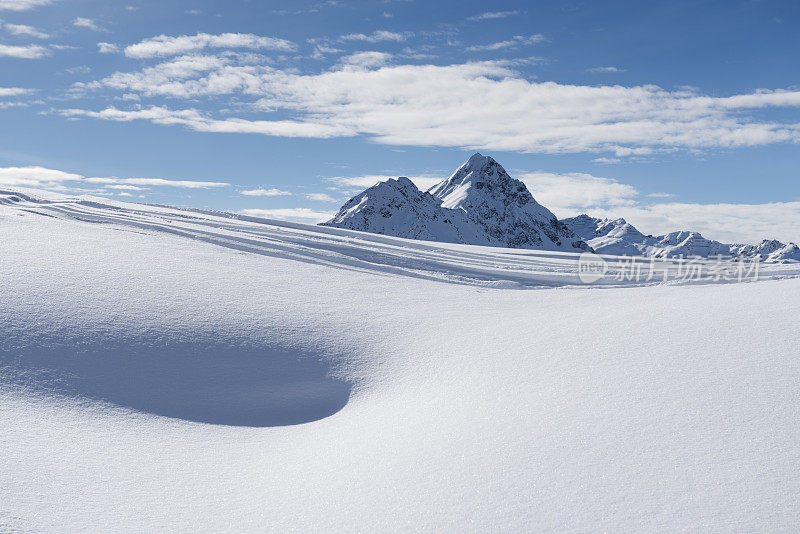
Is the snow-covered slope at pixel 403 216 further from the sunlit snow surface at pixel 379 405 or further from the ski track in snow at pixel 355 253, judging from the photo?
the sunlit snow surface at pixel 379 405

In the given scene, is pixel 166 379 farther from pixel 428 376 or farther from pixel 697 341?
pixel 697 341

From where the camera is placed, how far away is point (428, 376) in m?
4.88

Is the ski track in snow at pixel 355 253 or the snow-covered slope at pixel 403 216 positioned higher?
the snow-covered slope at pixel 403 216

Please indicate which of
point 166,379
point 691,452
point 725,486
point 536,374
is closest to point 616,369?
point 536,374

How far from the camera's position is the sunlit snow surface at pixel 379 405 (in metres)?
2.92

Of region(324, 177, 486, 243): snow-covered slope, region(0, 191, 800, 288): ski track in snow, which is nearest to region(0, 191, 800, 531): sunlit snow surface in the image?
region(0, 191, 800, 288): ski track in snow

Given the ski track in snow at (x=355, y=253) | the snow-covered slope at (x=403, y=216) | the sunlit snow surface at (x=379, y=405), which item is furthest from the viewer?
the snow-covered slope at (x=403, y=216)

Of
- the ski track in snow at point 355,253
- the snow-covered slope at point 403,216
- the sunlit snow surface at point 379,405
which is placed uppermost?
the snow-covered slope at point 403,216

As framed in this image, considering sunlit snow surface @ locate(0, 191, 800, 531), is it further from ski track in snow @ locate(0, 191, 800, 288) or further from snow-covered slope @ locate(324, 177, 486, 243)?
snow-covered slope @ locate(324, 177, 486, 243)

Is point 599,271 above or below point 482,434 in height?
above

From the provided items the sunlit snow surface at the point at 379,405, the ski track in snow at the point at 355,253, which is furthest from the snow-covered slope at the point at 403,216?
the sunlit snow surface at the point at 379,405

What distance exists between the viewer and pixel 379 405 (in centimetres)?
458

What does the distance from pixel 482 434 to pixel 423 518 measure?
90cm

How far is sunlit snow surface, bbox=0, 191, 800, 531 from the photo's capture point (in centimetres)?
292
